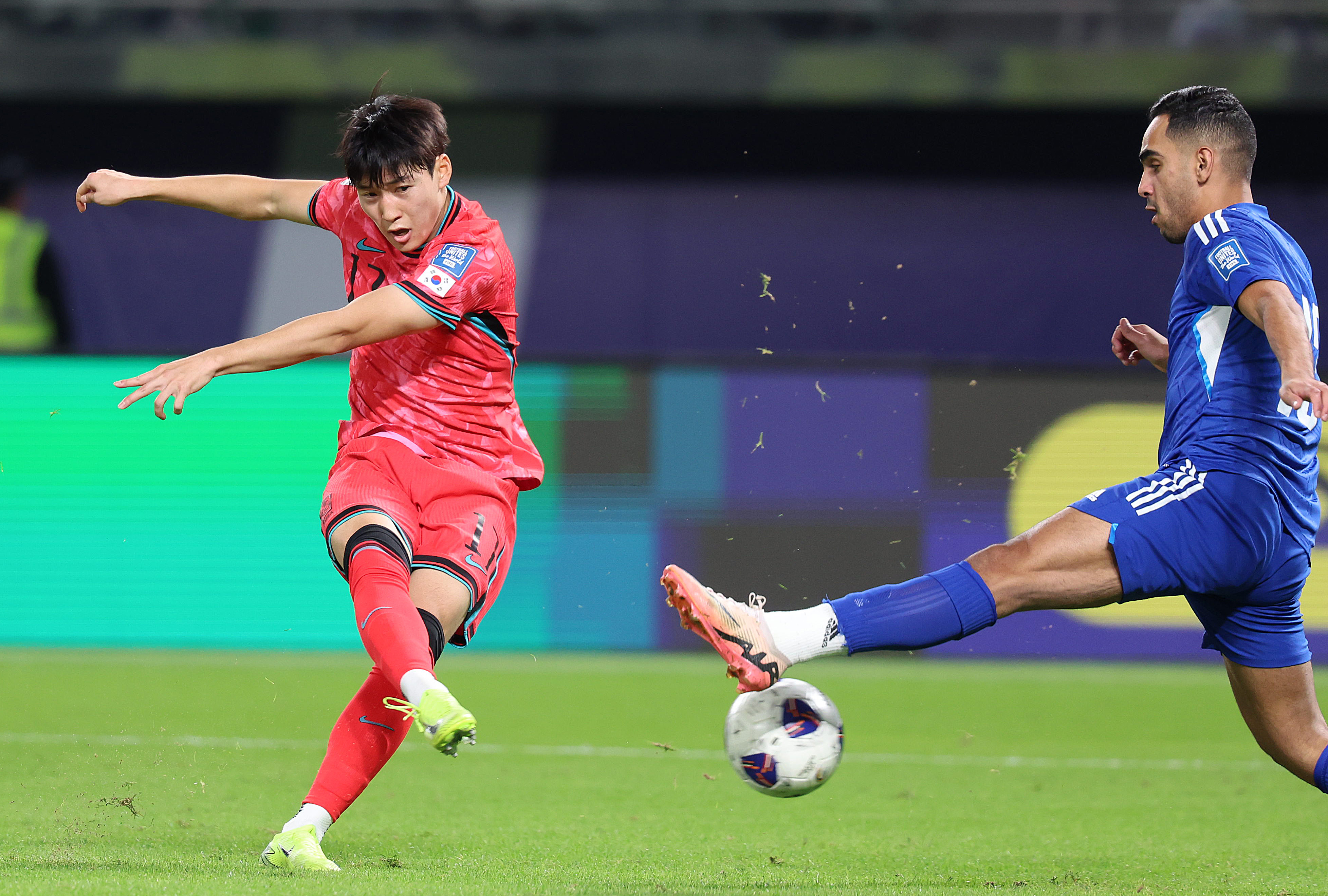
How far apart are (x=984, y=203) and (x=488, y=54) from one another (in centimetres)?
461

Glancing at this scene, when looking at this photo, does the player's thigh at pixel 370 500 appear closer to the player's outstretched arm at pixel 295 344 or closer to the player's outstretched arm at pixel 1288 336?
the player's outstretched arm at pixel 295 344

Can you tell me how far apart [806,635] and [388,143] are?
66.0 inches

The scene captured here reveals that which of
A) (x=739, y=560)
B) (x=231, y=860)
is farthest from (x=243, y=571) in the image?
(x=231, y=860)

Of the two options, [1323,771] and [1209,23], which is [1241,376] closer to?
[1323,771]

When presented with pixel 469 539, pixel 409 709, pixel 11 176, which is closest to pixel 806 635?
pixel 409 709

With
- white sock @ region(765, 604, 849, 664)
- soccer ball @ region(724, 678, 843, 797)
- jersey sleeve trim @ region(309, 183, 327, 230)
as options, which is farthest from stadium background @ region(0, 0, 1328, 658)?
white sock @ region(765, 604, 849, 664)

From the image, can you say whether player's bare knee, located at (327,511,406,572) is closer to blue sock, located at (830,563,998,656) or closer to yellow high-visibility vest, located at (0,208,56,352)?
blue sock, located at (830,563,998,656)

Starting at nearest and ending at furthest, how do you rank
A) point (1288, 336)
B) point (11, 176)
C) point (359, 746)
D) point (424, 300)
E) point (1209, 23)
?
point (1288, 336) → point (424, 300) → point (359, 746) → point (1209, 23) → point (11, 176)

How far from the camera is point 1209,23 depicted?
1287cm

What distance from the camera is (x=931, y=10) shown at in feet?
42.6

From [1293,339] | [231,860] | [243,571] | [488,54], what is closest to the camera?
[1293,339]

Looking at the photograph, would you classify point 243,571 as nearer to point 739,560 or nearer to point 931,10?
point 739,560

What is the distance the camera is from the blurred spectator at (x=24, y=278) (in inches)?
514

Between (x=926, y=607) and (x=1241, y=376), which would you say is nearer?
(x=926, y=607)
